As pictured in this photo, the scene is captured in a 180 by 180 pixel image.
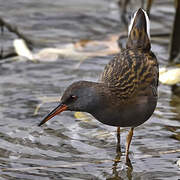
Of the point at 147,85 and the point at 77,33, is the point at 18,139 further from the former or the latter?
the point at 77,33

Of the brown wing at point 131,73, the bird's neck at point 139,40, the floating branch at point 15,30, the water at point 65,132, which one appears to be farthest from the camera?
the floating branch at point 15,30

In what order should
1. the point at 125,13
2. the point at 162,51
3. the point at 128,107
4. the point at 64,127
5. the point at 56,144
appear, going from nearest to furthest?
the point at 128,107, the point at 56,144, the point at 64,127, the point at 162,51, the point at 125,13

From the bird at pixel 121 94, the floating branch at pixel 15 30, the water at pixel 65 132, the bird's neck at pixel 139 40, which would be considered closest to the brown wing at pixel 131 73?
the bird at pixel 121 94

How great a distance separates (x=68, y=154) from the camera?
543cm

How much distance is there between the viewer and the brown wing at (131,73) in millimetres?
5238

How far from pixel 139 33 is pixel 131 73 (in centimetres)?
77

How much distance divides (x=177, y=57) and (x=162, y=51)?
61 cm

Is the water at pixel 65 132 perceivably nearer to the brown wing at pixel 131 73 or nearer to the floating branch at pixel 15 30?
the floating branch at pixel 15 30

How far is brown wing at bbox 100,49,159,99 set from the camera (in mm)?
5238

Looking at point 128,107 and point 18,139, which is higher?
point 128,107

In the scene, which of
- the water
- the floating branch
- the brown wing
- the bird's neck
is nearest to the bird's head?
Result: the brown wing

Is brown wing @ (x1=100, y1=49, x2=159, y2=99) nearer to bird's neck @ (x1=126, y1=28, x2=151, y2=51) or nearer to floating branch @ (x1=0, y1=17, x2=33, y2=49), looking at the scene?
bird's neck @ (x1=126, y1=28, x2=151, y2=51)

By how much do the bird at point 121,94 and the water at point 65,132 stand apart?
0.96 feet

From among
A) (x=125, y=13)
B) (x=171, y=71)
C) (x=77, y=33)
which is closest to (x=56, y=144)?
(x=171, y=71)
